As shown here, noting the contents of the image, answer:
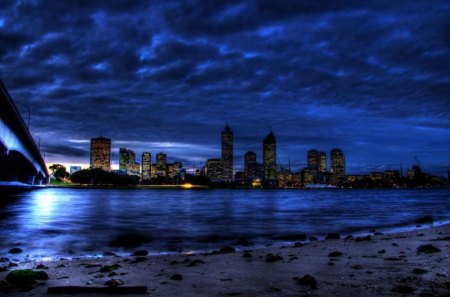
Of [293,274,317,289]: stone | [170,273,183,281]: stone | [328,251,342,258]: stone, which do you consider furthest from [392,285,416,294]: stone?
[328,251,342,258]: stone

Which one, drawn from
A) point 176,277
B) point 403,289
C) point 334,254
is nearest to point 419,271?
point 403,289

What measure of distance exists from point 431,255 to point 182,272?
7.84m

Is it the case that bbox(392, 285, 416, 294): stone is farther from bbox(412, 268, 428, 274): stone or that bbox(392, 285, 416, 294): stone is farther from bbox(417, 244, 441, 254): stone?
bbox(417, 244, 441, 254): stone

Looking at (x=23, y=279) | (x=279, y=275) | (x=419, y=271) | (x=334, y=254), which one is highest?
(x=23, y=279)

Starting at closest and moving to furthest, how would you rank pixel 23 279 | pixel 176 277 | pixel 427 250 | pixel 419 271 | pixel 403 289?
pixel 403 289 → pixel 23 279 → pixel 176 277 → pixel 419 271 → pixel 427 250

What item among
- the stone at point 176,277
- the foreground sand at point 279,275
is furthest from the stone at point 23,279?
the stone at point 176,277

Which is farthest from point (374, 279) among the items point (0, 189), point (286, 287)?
point (0, 189)

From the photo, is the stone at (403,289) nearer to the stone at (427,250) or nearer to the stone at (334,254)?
the stone at (334,254)

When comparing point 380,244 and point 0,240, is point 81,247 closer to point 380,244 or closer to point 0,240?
point 0,240

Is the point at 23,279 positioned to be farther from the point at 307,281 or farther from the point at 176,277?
the point at 307,281

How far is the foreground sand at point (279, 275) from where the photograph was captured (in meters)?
7.48

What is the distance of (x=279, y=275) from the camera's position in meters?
9.24

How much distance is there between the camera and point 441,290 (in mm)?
7270

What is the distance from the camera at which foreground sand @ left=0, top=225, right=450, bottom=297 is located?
748cm
